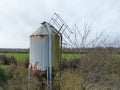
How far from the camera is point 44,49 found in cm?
1484

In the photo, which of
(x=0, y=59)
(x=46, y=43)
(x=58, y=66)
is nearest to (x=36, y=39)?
(x=46, y=43)

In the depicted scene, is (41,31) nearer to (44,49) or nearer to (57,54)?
(44,49)

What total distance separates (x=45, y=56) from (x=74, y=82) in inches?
96.2

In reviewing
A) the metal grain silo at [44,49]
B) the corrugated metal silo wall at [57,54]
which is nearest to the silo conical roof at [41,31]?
the metal grain silo at [44,49]

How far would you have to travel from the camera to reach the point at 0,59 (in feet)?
135

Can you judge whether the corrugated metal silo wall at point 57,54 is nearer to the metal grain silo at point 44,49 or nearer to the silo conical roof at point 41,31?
the metal grain silo at point 44,49

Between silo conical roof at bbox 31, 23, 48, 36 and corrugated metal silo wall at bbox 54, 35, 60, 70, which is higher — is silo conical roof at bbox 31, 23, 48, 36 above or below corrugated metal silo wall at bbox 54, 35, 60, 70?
above

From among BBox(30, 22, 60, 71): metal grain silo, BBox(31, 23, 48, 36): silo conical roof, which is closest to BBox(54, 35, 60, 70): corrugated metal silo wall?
BBox(30, 22, 60, 71): metal grain silo

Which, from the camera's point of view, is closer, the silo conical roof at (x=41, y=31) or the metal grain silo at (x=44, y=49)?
the metal grain silo at (x=44, y=49)

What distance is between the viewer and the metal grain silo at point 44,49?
48.7 feet

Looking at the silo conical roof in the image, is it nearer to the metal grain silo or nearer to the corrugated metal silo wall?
the metal grain silo

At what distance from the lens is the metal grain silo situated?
A: 1485 cm

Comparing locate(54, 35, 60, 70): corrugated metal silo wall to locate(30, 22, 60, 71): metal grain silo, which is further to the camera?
locate(54, 35, 60, 70): corrugated metal silo wall

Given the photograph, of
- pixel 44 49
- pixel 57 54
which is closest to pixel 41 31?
pixel 44 49
